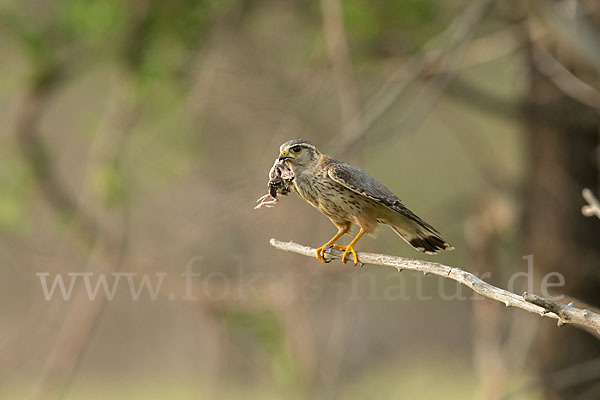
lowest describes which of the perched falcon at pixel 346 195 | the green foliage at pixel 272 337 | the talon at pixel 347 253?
the talon at pixel 347 253

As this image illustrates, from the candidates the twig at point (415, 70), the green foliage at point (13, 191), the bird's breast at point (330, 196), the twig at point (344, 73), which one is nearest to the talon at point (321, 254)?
the bird's breast at point (330, 196)

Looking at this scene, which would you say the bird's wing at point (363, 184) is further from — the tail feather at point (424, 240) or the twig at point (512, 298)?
the twig at point (512, 298)

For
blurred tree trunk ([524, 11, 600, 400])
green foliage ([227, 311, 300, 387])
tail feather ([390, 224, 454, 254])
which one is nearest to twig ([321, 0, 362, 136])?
tail feather ([390, 224, 454, 254])

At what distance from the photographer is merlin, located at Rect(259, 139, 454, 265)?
9.98ft

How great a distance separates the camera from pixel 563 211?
20.1ft

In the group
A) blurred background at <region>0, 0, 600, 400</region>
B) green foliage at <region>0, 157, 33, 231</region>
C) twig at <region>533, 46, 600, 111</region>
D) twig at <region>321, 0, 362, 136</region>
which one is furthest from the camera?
green foliage at <region>0, 157, 33, 231</region>

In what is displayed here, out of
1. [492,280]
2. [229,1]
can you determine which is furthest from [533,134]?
[229,1]

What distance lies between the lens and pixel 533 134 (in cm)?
630

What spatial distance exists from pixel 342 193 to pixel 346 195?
2 centimetres

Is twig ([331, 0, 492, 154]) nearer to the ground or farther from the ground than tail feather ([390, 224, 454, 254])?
farther from the ground

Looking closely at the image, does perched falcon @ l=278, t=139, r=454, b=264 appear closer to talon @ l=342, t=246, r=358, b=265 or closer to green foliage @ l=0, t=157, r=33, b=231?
talon @ l=342, t=246, r=358, b=265

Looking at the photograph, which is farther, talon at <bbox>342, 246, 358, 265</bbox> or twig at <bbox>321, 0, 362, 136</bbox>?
twig at <bbox>321, 0, 362, 136</bbox>

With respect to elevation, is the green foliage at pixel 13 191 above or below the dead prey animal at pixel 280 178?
above

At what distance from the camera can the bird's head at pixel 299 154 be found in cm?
321
